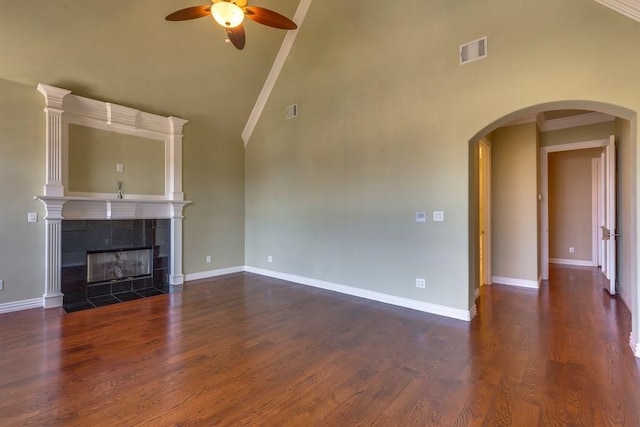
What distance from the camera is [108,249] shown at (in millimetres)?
4746

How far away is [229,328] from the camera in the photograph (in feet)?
11.1

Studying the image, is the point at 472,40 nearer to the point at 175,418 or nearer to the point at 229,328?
the point at 229,328

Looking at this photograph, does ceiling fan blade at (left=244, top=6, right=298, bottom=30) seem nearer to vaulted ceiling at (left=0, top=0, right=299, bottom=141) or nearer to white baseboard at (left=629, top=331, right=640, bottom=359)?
vaulted ceiling at (left=0, top=0, right=299, bottom=141)

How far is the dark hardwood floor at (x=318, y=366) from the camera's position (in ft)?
6.46

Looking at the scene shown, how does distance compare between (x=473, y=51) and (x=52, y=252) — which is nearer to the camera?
(x=473, y=51)

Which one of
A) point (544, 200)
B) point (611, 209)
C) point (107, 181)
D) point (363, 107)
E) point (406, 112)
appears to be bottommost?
point (611, 209)

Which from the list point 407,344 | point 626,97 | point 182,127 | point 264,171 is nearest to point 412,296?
point 407,344

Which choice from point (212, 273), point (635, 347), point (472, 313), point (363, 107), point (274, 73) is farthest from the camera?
point (212, 273)

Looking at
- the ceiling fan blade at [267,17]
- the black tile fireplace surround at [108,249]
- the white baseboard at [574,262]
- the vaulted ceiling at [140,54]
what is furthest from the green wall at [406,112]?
the white baseboard at [574,262]

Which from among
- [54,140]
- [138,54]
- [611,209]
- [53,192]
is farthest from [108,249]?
[611,209]

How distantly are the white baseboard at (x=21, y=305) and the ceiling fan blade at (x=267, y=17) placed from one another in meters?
4.47

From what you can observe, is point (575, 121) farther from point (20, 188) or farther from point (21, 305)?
point (21, 305)

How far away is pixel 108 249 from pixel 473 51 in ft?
18.8

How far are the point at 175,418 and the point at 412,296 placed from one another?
3.01m
